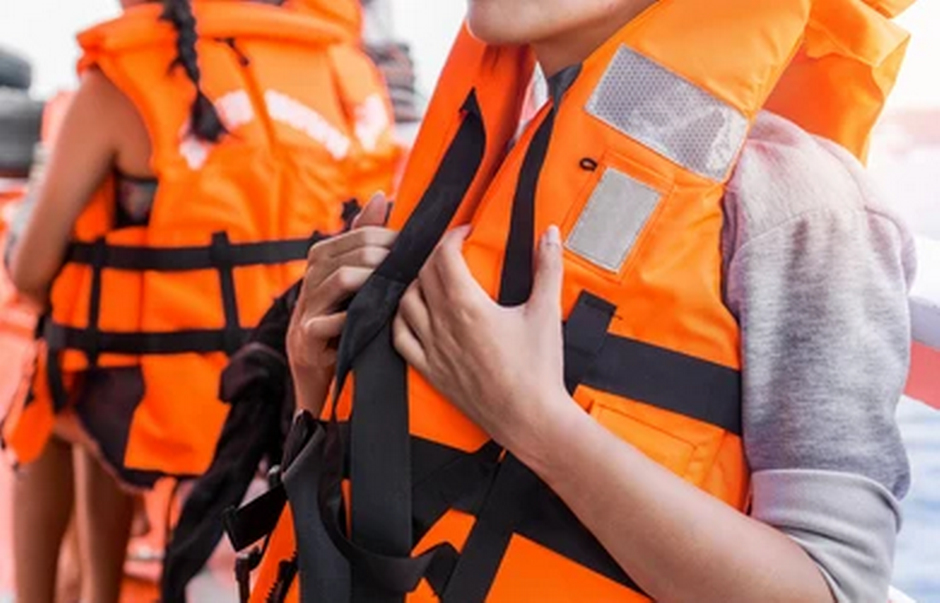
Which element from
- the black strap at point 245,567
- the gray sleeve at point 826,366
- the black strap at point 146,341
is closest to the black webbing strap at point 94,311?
the black strap at point 146,341

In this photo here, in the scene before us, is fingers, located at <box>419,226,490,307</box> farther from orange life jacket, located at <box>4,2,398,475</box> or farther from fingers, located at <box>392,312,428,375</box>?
orange life jacket, located at <box>4,2,398,475</box>

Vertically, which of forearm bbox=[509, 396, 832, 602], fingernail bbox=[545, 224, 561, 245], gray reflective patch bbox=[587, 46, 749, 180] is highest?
gray reflective patch bbox=[587, 46, 749, 180]

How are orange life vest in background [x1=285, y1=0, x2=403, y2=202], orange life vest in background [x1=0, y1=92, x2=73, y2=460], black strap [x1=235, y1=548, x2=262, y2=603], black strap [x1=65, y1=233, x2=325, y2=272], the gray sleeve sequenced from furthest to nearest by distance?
orange life vest in background [x1=0, y1=92, x2=73, y2=460] < orange life vest in background [x1=285, y1=0, x2=403, y2=202] < black strap [x1=65, y1=233, x2=325, y2=272] < black strap [x1=235, y1=548, x2=262, y2=603] < the gray sleeve

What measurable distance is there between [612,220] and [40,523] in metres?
1.83

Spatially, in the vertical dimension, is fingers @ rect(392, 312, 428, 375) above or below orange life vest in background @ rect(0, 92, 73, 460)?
above

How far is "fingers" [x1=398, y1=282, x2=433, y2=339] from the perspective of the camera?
0.98 meters

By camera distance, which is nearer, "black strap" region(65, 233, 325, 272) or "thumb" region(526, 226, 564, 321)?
"thumb" region(526, 226, 564, 321)

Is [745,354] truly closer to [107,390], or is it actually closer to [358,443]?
[358,443]

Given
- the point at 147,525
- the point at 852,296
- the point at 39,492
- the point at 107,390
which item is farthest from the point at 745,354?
the point at 147,525

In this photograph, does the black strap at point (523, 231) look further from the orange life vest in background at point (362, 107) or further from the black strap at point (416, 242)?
the orange life vest in background at point (362, 107)

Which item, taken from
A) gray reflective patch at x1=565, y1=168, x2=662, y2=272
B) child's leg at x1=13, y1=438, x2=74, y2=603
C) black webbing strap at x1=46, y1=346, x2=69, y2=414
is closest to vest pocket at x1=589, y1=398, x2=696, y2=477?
gray reflective patch at x1=565, y1=168, x2=662, y2=272

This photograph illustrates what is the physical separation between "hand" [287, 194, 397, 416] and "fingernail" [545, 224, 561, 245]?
0.22 m

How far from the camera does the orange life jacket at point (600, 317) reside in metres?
0.92

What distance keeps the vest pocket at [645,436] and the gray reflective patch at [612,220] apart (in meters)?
0.10
